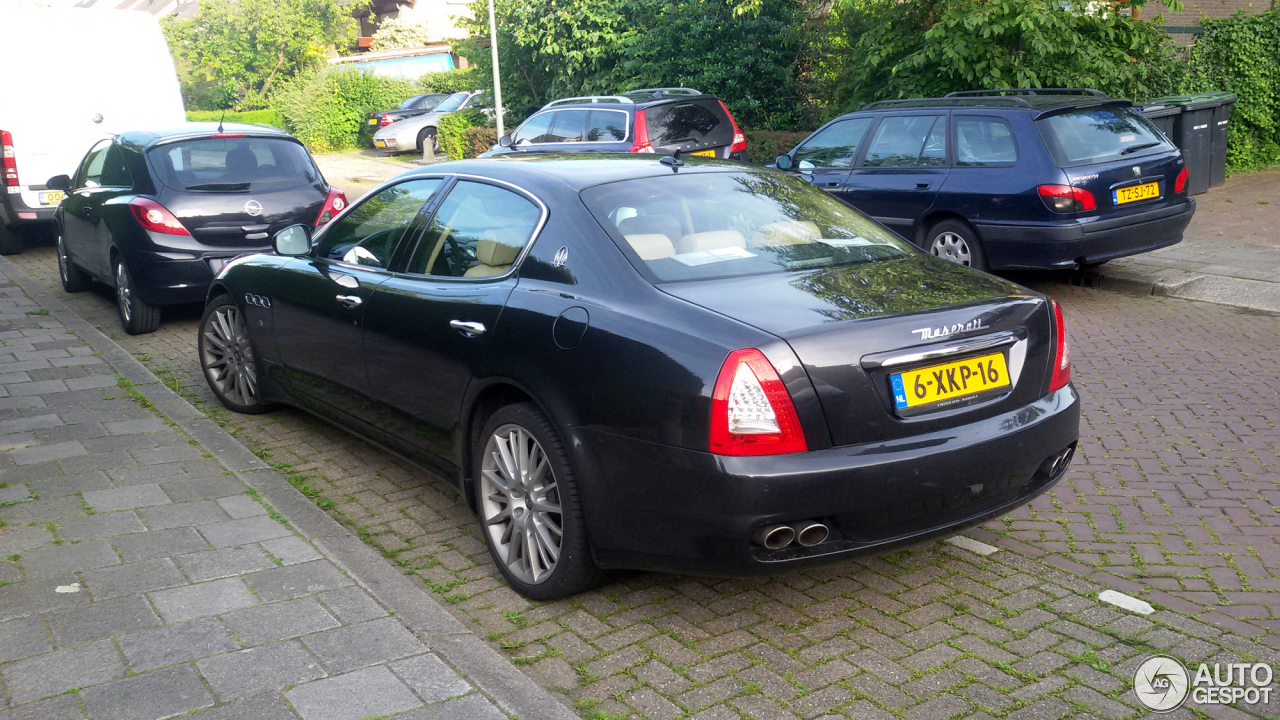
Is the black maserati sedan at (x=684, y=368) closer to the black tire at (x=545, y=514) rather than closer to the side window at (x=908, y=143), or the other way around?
the black tire at (x=545, y=514)

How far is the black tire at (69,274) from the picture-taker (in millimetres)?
10289

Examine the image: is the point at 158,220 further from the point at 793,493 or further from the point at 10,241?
the point at 793,493

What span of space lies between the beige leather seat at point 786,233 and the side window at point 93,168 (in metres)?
7.28

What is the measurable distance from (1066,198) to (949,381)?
5649 mm

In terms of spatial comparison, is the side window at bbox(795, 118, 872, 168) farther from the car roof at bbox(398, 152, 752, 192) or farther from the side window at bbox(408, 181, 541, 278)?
the side window at bbox(408, 181, 541, 278)

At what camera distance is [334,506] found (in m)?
4.97

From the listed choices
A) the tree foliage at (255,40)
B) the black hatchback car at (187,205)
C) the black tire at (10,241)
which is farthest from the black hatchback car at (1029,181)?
the tree foliage at (255,40)

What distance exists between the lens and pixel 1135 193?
8.81m

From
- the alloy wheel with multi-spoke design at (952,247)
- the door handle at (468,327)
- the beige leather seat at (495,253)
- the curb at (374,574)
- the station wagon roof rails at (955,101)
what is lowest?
the curb at (374,574)

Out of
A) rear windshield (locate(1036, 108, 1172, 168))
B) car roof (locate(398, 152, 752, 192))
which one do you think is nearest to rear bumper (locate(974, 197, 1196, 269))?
rear windshield (locate(1036, 108, 1172, 168))

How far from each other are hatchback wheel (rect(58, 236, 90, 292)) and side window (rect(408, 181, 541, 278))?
7047 millimetres

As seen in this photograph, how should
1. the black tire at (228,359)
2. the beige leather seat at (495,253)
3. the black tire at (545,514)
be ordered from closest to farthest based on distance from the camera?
the black tire at (545,514), the beige leather seat at (495,253), the black tire at (228,359)

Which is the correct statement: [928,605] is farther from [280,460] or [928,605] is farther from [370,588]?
[280,460]

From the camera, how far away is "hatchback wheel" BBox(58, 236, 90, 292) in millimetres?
10289
